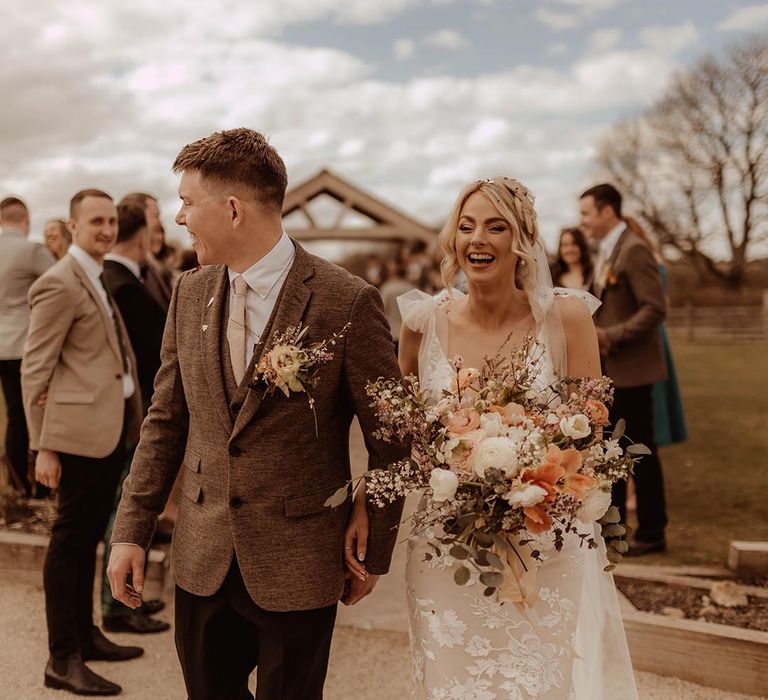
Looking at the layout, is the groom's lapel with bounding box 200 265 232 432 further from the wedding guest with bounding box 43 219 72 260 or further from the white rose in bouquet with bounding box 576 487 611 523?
the wedding guest with bounding box 43 219 72 260

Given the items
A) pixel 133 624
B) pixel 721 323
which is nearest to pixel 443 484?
pixel 133 624

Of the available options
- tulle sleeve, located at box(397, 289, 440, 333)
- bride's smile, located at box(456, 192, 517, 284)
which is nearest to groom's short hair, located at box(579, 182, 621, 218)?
tulle sleeve, located at box(397, 289, 440, 333)

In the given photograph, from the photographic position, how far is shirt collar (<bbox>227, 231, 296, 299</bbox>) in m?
2.42

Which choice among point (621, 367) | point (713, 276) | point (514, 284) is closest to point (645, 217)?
point (713, 276)

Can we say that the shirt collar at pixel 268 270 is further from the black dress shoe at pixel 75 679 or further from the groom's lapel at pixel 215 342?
the black dress shoe at pixel 75 679

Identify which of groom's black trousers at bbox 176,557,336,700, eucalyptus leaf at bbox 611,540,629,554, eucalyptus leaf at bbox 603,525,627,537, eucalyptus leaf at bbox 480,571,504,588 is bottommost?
groom's black trousers at bbox 176,557,336,700

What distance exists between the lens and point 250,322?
→ 2439 millimetres

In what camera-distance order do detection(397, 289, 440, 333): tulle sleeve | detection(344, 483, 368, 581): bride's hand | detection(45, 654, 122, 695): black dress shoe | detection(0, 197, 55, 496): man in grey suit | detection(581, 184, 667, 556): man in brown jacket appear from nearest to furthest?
detection(344, 483, 368, 581): bride's hand < detection(397, 289, 440, 333): tulle sleeve < detection(45, 654, 122, 695): black dress shoe < detection(581, 184, 667, 556): man in brown jacket < detection(0, 197, 55, 496): man in grey suit

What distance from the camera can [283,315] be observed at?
7.73ft

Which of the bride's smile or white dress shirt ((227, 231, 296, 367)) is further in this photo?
the bride's smile

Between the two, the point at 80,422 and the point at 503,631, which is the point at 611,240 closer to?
the point at 503,631

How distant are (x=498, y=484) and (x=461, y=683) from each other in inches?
39.1

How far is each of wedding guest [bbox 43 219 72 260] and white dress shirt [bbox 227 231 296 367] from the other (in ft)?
16.2

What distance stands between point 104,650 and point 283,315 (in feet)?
8.64
